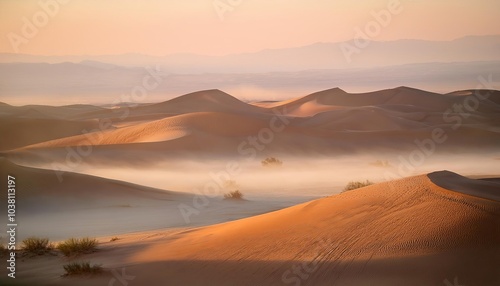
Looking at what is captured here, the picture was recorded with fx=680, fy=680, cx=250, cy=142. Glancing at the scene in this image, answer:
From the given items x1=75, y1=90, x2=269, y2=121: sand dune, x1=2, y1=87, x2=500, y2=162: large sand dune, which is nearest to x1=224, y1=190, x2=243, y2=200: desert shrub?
x1=2, y1=87, x2=500, y2=162: large sand dune

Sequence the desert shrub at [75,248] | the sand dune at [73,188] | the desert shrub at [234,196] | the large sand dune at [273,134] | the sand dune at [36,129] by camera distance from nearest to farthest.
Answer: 1. the desert shrub at [75,248]
2. the sand dune at [73,188]
3. the desert shrub at [234,196]
4. the large sand dune at [273,134]
5. the sand dune at [36,129]

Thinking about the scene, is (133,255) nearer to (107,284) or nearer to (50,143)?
(107,284)

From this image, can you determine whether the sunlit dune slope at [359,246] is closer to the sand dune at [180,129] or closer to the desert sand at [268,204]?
the desert sand at [268,204]

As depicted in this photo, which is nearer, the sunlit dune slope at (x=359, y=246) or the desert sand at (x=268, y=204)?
the sunlit dune slope at (x=359, y=246)

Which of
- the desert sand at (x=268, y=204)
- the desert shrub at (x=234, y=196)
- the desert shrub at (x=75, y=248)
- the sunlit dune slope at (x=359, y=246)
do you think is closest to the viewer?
the sunlit dune slope at (x=359, y=246)

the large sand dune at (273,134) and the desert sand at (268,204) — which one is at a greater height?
the large sand dune at (273,134)

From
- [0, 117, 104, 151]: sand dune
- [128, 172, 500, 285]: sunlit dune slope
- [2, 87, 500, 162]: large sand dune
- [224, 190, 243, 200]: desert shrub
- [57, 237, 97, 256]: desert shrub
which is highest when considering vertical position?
[0, 117, 104, 151]: sand dune

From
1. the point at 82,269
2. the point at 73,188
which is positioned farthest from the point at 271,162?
the point at 82,269

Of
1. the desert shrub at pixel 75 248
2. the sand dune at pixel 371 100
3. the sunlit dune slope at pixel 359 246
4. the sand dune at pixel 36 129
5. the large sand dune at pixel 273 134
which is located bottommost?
the sunlit dune slope at pixel 359 246

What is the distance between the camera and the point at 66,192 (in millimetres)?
22109

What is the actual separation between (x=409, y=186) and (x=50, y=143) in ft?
132

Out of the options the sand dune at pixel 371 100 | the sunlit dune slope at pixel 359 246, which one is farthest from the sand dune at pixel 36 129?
the sunlit dune slope at pixel 359 246

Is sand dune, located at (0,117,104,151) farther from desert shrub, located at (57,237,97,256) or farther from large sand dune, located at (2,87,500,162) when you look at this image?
desert shrub, located at (57,237,97,256)

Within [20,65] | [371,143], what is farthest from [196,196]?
[20,65]
